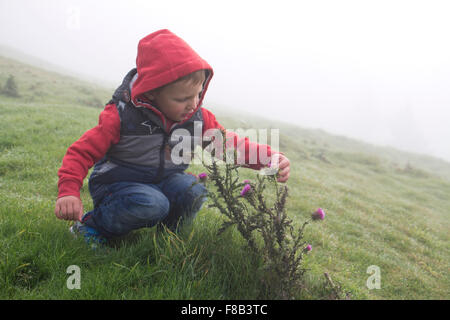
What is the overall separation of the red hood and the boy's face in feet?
0.30

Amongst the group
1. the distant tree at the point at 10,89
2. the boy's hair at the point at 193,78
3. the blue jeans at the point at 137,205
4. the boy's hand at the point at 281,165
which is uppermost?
the boy's hair at the point at 193,78

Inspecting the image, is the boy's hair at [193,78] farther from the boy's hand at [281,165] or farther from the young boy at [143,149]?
the boy's hand at [281,165]

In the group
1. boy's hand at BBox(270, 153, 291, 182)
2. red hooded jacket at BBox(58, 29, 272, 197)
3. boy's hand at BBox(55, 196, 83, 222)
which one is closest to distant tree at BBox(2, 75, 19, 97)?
red hooded jacket at BBox(58, 29, 272, 197)

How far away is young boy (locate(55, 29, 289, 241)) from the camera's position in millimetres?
2584

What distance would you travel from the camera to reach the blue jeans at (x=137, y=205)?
8.49ft

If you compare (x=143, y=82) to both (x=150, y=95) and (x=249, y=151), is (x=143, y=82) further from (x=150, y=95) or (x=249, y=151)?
(x=249, y=151)

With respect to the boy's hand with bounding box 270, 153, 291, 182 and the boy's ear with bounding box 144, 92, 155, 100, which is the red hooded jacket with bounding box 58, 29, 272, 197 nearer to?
the boy's ear with bounding box 144, 92, 155, 100

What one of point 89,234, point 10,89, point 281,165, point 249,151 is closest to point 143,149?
point 89,234

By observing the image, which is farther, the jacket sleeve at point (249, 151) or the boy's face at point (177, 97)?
the jacket sleeve at point (249, 151)

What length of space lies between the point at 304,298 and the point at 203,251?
0.86m

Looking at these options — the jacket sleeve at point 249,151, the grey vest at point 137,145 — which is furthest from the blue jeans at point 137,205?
the jacket sleeve at point 249,151

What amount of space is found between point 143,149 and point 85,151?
0.54 m
